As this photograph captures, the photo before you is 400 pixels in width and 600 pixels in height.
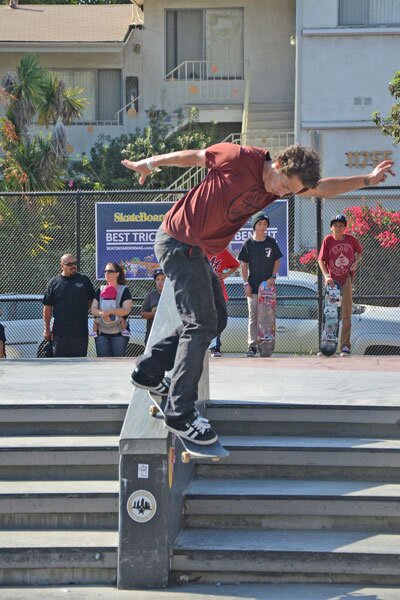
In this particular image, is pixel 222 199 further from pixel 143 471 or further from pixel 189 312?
pixel 143 471

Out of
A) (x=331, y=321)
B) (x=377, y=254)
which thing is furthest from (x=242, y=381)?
(x=377, y=254)

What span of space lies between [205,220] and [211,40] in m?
22.9

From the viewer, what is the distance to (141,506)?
245 inches

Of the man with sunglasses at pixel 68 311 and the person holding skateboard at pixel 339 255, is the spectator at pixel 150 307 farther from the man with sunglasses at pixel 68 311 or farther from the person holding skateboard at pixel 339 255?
the person holding skateboard at pixel 339 255

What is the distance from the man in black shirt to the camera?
12.4 m

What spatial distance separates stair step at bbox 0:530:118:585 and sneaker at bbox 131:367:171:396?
0.99 m

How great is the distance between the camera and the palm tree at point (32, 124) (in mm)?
23188

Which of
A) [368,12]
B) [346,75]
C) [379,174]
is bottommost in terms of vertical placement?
[379,174]

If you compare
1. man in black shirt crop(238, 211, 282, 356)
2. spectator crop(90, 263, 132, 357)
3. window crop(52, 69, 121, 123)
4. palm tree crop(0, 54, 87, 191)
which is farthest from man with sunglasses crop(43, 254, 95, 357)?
window crop(52, 69, 121, 123)

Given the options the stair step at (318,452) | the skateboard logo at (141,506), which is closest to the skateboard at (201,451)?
the skateboard logo at (141,506)

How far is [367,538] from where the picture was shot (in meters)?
6.38

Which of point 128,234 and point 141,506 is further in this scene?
point 128,234

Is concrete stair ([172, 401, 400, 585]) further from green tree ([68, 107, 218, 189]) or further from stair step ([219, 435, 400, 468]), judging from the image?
green tree ([68, 107, 218, 189])

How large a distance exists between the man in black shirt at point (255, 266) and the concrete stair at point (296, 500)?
17.1ft
